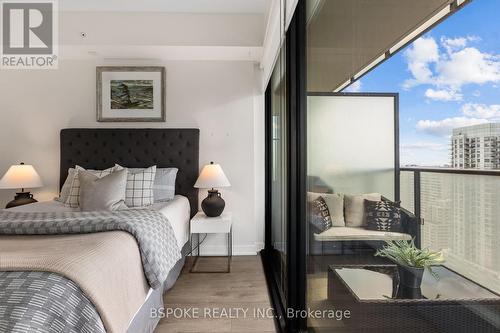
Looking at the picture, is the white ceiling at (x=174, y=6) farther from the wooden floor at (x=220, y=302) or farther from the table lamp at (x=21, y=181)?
the wooden floor at (x=220, y=302)

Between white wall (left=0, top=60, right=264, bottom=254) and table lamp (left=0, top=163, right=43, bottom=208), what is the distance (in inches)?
9.0

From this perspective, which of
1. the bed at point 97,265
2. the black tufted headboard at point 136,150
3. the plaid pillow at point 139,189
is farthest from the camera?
the black tufted headboard at point 136,150

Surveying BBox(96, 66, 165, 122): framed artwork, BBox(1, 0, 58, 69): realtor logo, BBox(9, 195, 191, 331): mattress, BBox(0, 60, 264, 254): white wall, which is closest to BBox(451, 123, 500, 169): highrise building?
BBox(9, 195, 191, 331): mattress

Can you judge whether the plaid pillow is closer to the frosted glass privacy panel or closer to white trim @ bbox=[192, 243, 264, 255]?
white trim @ bbox=[192, 243, 264, 255]

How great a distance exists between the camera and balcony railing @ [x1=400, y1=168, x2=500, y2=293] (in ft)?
1.45

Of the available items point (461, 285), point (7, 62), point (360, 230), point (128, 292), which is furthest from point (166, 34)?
point (461, 285)

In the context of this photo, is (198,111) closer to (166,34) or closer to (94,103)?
(166,34)

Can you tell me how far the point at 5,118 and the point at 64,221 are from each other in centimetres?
273

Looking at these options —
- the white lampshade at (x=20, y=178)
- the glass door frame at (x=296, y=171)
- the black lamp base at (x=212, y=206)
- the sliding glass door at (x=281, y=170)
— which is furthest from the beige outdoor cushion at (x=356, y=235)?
the white lampshade at (x=20, y=178)

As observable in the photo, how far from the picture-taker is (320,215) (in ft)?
4.29

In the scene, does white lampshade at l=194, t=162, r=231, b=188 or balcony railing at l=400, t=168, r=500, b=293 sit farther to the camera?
white lampshade at l=194, t=162, r=231, b=188

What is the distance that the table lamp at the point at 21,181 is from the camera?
2896 mm

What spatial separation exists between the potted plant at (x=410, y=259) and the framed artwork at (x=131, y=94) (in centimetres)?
310

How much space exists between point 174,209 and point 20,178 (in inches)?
75.1
